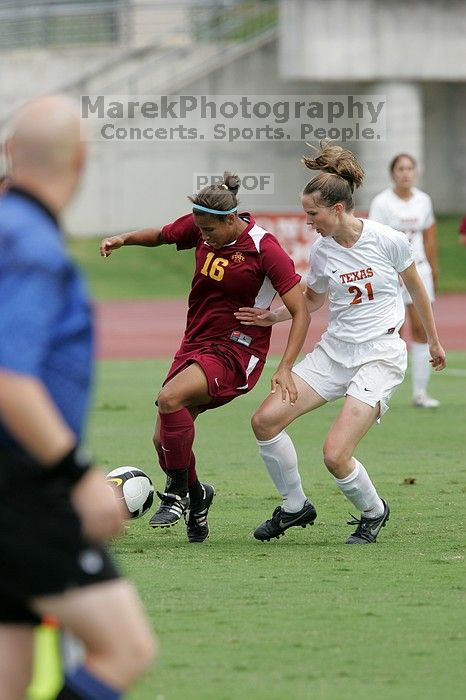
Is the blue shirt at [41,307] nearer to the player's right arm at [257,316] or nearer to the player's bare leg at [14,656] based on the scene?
the player's bare leg at [14,656]

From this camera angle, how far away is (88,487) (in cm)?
323

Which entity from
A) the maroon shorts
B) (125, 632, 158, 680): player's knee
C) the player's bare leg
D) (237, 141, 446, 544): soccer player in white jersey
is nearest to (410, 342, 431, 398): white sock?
(237, 141, 446, 544): soccer player in white jersey

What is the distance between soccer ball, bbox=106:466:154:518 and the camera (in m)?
7.30

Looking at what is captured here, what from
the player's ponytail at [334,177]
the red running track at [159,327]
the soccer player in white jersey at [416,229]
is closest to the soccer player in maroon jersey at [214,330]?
the player's ponytail at [334,177]

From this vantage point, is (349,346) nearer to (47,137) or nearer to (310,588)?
(310,588)

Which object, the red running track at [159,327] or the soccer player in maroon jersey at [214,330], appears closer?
the soccer player in maroon jersey at [214,330]

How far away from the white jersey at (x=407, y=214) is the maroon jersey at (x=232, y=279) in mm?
5489

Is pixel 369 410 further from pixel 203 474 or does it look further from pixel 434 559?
pixel 203 474

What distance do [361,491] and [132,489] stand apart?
122 centimetres

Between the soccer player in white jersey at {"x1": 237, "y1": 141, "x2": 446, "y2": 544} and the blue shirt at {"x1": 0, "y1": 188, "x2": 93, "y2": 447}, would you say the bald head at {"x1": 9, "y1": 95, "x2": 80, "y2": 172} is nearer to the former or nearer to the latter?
the blue shirt at {"x1": 0, "y1": 188, "x2": 93, "y2": 447}

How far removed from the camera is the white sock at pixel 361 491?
23.6 ft

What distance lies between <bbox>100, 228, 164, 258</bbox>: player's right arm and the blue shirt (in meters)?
4.13

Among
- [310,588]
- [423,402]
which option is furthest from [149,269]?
[310,588]

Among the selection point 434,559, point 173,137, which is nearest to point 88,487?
point 434,559
